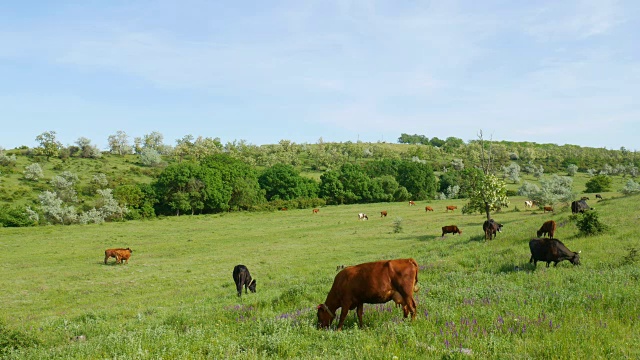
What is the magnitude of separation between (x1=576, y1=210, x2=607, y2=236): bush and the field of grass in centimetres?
70

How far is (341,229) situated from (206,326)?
148 feet

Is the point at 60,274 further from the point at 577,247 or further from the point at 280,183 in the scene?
the point at 280,183

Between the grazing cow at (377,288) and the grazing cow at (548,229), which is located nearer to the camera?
the grazing cow at (377,288)

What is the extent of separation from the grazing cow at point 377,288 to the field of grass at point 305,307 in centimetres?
40

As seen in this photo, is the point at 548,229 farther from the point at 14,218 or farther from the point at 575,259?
the point at 14,218

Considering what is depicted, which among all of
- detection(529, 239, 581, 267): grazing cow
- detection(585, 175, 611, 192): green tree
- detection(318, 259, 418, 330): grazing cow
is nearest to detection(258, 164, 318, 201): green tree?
detection(585, 175, 611, 192): green tree

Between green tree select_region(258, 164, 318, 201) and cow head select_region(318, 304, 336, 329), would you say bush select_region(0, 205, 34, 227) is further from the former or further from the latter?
cow head select_region(318, 304, 336, 329)

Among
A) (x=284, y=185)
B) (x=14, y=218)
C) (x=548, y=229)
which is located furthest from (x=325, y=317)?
(x=284, y=185)

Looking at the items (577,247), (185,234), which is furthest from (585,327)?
(185,234)

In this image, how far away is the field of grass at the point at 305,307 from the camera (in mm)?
6680

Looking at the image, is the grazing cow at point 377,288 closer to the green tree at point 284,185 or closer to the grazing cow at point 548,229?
the grazing cow at point 548,229

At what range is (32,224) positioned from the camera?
208 ft

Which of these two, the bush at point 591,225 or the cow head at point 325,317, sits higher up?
the bush at point 591,225

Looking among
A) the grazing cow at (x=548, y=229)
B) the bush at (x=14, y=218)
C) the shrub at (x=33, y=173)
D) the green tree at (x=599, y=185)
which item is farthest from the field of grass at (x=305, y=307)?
the green tree at (x=599, y=185)
